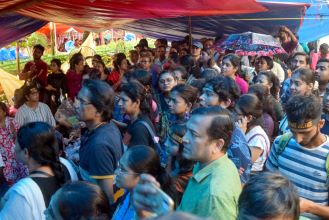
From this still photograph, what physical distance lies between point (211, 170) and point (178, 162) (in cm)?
93

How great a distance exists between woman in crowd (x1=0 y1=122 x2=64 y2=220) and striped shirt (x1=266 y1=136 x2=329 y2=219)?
1.42 m

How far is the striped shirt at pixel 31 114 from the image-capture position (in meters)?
5.84

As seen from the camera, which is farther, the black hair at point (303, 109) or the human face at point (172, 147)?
the human face at point (172, 147)

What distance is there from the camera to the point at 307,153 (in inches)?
112

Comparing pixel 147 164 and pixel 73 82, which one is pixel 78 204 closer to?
pixel 147 164

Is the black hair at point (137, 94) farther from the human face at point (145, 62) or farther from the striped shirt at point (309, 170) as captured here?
the human face at point (145, 62)

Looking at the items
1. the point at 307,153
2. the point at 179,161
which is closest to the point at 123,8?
the point at 179,161

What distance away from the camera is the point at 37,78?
8.89 meters

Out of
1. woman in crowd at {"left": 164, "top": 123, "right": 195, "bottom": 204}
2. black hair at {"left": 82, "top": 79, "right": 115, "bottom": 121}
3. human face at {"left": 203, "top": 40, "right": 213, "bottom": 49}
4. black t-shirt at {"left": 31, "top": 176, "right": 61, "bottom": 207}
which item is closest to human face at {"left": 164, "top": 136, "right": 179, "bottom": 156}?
woman in crowd at {"left": 164, "top": 123, "right": 195, "bottom": 204}

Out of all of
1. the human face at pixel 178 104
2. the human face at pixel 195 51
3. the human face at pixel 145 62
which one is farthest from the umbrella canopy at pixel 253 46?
the human face at pixel 178 104

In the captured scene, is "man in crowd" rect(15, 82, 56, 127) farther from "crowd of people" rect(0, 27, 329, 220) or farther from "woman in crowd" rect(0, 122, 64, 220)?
"woman in crowd" rect(0, 122, 64, 220)

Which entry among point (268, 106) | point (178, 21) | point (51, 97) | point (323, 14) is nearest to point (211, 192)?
point (268, 106)

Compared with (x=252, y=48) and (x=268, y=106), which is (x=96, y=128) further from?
(x=252, y=48)

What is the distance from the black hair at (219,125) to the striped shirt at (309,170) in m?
0.59
